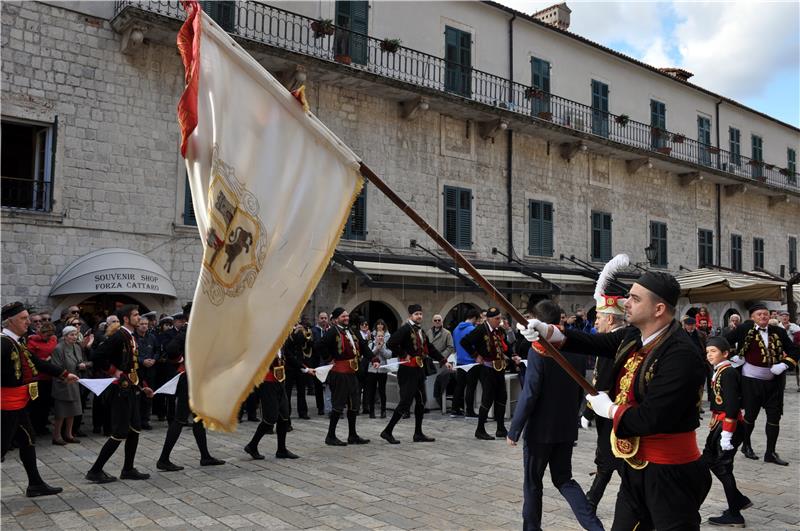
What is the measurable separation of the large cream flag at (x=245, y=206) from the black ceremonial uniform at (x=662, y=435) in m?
1.97

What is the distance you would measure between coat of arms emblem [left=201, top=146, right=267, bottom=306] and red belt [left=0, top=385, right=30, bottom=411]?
4458 mm

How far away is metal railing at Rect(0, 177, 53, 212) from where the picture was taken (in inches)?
537

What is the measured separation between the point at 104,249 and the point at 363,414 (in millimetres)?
6330

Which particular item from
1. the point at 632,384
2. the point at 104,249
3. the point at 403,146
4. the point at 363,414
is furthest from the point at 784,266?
the point at 632,384

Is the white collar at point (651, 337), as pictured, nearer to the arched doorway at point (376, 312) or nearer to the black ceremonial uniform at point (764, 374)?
the black ceremonial uniform at point (764, 374)

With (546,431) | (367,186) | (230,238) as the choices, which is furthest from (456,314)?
(230,238)

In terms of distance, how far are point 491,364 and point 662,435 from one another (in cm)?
717

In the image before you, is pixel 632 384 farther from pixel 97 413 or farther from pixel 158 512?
pixel 97 413

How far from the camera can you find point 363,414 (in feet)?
42.9

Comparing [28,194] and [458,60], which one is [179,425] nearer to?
[28,194]

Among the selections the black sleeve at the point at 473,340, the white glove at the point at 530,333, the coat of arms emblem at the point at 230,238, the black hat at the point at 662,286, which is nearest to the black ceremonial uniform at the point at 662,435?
the black hat at the point at 662,286

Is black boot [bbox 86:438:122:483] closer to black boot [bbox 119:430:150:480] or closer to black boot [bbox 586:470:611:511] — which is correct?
black boot [bbox 119:430:150:480]

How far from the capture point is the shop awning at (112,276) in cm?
1322

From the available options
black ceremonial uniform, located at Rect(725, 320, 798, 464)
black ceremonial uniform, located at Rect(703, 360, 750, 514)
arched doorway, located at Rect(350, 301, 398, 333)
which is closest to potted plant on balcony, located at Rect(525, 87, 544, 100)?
arched doorway, located at Rect(350, 301, 398, 333)
